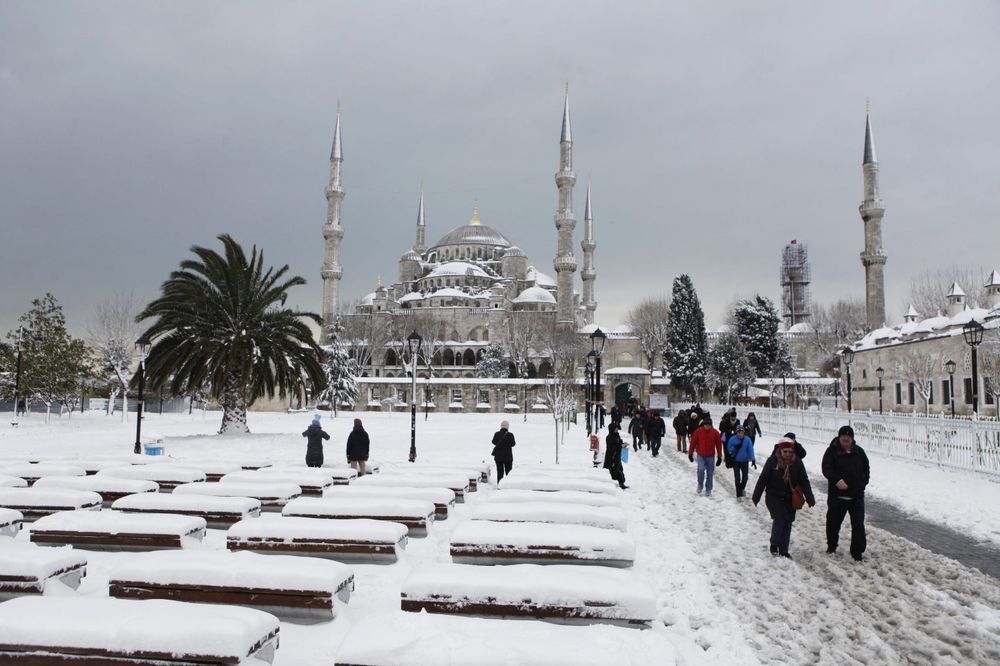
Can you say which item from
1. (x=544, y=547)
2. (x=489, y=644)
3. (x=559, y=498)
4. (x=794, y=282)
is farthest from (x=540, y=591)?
(x=794, y=282)

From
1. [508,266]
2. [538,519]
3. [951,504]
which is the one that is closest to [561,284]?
[508,266]

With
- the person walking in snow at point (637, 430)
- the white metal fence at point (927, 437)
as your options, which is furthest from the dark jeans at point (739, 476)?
the person walking in snow at point (637, 430)

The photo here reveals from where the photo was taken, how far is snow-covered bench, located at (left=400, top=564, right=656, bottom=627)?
151 inches

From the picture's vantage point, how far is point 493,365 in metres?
50.7

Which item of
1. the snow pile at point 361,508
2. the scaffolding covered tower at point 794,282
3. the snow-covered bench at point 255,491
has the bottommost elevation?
the snow-covered bench at point 255,491

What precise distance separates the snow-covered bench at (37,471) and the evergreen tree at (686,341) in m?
42.0

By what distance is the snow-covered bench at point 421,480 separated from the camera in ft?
27.2

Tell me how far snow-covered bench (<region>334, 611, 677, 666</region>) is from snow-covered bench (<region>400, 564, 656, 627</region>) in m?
0.52

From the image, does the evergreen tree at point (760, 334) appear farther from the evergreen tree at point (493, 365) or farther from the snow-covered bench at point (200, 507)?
the snow-covered bench at point (200, 507)

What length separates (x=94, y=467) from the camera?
10.5 metres

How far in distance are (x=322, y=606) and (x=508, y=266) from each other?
2888 inches

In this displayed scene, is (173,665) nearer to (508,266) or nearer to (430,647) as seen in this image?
(430,647)

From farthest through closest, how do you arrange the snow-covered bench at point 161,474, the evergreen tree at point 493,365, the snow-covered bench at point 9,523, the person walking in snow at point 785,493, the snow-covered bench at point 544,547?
1. the evergreen tree at point 493,365
2. the snow-covered bench at point 161,474
3. the person walking in snow at point 785,493
4. the snow-covered bench at point 9,523
5. the snow-covered bench at point 544,547

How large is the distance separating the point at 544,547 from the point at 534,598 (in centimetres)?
124
